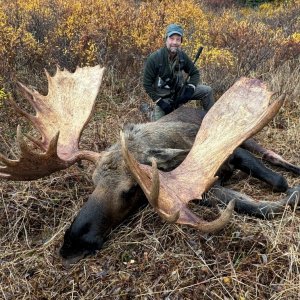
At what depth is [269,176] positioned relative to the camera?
4.18 metres

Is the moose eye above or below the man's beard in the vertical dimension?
below

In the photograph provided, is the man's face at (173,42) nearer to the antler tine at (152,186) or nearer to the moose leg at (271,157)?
the moose leg at (271,157)

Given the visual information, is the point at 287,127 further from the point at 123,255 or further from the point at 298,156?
the point at 123,255

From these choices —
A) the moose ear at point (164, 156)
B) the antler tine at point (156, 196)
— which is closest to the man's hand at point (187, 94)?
the moose ear at point (164, 156)

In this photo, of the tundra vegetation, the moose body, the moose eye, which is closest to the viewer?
the tundra vegetation

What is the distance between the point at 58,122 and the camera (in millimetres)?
4543

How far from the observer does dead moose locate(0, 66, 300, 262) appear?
3.11 metres

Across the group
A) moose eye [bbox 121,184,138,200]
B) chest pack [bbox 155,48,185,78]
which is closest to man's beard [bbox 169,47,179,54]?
chest pack [bbox 155,48,185,78]

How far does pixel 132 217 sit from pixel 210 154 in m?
0.88

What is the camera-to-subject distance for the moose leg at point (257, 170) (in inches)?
162

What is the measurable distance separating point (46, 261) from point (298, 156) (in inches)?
121

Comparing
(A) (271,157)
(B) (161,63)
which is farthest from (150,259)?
(B) (161,63)

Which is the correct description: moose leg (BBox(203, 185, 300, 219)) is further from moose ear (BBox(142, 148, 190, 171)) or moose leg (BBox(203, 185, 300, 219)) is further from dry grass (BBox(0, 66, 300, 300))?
moose ear (BBox(142, 148, 190, 171))

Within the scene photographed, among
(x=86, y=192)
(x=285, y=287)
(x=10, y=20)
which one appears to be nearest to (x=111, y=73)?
(x=10, y=20)
